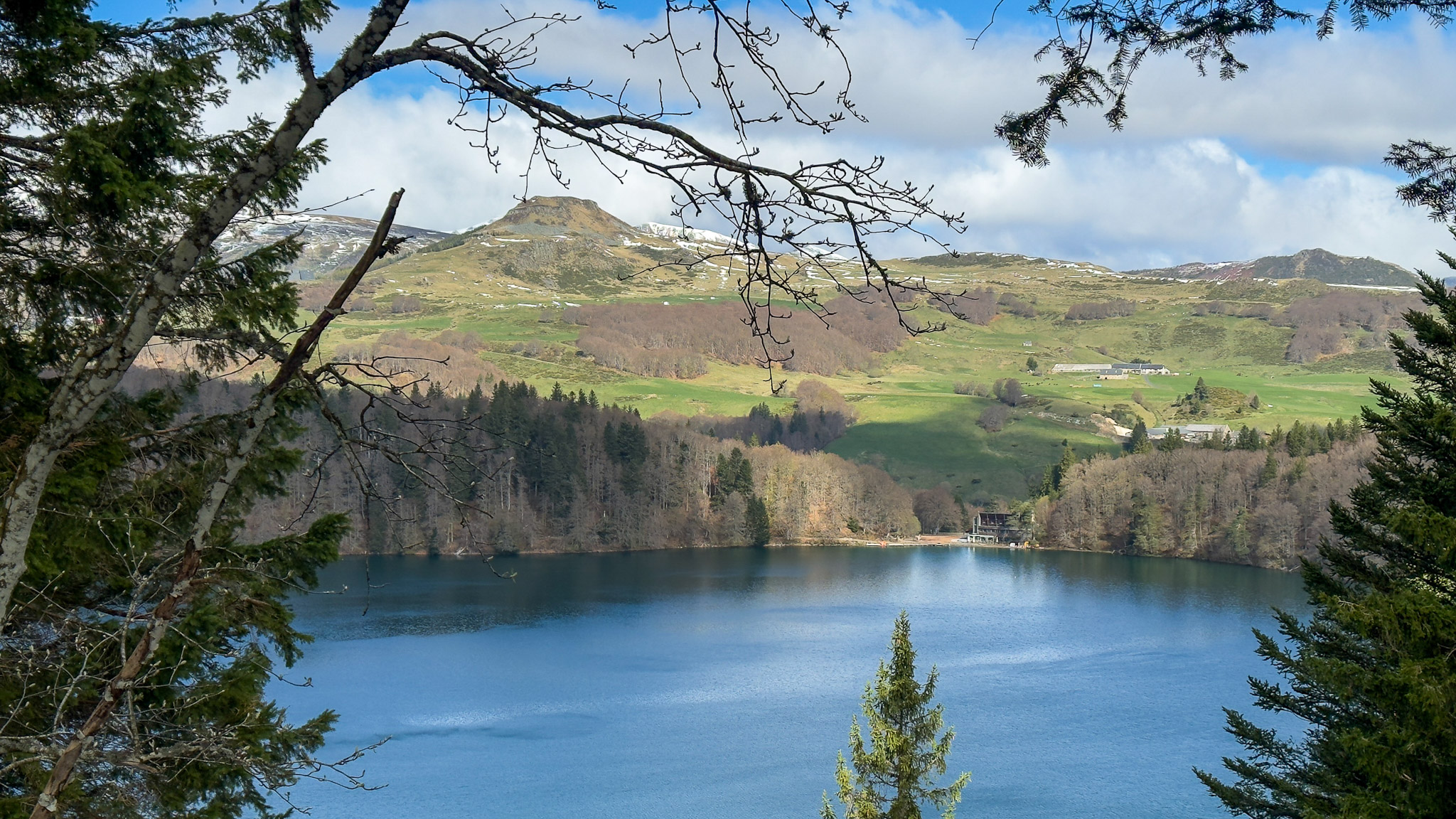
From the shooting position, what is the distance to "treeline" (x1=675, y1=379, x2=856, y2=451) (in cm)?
11500

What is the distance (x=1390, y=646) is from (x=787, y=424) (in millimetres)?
114716

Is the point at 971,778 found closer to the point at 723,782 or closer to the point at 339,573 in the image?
the point at 723,782

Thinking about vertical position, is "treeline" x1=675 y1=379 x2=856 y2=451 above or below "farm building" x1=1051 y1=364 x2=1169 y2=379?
below

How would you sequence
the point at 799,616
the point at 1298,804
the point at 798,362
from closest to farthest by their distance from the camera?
1. the point at 1298,804
2. the point at 799,616
3. the point at 798,362

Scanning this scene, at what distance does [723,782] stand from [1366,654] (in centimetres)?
1970

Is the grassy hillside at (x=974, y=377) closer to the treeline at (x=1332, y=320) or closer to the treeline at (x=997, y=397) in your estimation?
the treeline at (x=1332, y=320)

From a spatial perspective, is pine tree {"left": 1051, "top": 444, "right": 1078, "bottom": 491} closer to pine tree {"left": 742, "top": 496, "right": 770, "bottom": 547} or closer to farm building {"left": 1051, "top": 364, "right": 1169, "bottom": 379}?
pine tree {"left": 742, "top": 496, "right": 770, "bottom": 547}

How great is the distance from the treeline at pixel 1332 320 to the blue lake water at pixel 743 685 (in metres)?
118

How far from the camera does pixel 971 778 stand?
29.4 meters

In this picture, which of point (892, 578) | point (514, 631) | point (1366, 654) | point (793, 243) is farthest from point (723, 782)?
point (892, 578)

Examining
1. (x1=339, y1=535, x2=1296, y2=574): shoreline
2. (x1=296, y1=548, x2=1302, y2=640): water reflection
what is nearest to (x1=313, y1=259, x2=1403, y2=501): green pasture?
(x1=339, y1=535, x2=1296, y2=574): shoreline

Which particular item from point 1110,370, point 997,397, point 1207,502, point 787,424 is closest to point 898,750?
point 1207,502

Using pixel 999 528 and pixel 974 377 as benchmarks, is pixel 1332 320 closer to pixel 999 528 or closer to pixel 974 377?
pixel 974 377

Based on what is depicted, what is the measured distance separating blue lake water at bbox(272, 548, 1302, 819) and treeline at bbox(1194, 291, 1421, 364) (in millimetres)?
118485
